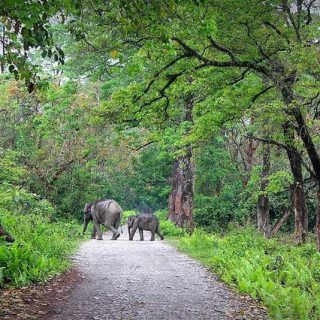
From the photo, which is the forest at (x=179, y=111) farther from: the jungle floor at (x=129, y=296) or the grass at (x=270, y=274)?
the jungle floor at (x=129, y=296)

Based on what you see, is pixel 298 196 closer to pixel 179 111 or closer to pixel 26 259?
pixel 179 111

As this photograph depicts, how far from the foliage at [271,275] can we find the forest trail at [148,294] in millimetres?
287

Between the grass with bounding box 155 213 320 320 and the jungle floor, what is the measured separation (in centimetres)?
27

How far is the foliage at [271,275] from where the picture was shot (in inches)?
301

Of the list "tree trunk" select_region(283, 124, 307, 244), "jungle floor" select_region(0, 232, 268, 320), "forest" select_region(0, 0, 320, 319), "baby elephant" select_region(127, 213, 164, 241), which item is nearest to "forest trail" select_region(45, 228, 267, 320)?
"jungle floor" select_region(0, 232, 268, 320)

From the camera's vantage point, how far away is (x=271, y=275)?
9.73 m

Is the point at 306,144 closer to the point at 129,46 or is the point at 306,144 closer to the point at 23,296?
the point at 129,46

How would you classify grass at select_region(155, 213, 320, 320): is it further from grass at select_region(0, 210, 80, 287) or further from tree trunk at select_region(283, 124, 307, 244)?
grass at select_region(0, 210, 80, 287)

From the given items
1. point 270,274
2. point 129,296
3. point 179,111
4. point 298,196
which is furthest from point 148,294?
point 298,196

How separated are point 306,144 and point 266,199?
38.9ft

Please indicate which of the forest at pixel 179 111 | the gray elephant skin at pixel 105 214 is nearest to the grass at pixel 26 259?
the forest at pixel 179 111

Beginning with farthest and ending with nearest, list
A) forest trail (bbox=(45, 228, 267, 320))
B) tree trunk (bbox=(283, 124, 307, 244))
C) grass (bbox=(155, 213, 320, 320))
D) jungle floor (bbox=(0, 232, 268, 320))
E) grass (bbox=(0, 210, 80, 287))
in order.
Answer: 1. tree trunk (bbox=(283, 124, 307, 244))
2. grass (bbox=(0, 210, 80, 287))
3. grass (bbox=(155, 213, 320, 320))
4. forest trail (bbox=(45, 228, 267, 320))
5. jungle floor (bbox=(0, 232, 268, 320))

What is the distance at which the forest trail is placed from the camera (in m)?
7.36

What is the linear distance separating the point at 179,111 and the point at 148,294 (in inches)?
439
